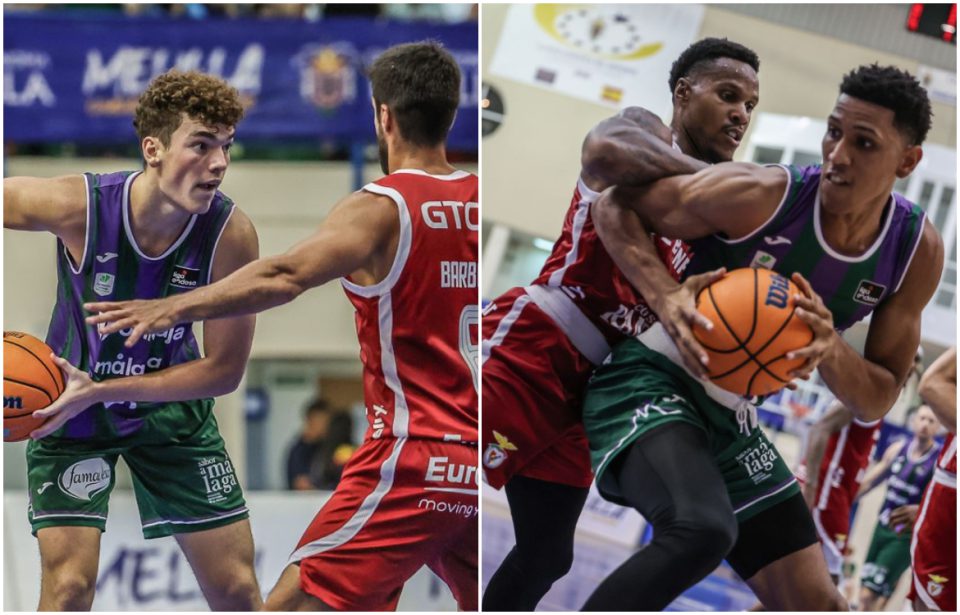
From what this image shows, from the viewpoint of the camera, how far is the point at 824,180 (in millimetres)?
4039

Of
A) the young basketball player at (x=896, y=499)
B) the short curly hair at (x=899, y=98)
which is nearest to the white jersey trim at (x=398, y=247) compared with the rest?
the short curly hair at (x=899, y=98)

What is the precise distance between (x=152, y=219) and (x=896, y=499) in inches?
178

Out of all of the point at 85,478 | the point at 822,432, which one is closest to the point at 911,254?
the point at 822,432

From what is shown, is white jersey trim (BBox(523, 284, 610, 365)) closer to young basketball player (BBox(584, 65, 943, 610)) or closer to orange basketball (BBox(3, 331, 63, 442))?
young basketball player (BBox(584, 65, 943, 610))

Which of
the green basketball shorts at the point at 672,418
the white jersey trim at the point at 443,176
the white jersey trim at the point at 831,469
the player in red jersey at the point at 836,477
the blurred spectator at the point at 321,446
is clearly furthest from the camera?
the white jersey trim at the point at 831,469

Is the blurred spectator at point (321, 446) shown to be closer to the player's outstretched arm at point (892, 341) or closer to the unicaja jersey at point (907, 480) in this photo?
the player's outstretched arm at point (892, 341)

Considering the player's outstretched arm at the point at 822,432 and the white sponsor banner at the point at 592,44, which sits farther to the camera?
the player's outstretched arm at the point at 822,432

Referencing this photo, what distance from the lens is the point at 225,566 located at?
4.62 meters

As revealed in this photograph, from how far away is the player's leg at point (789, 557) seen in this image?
13.5 ft

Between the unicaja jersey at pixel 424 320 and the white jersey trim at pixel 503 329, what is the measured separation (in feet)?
0.19

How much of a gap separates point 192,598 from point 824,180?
2.90 m

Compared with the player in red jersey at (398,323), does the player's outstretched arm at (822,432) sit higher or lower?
lower

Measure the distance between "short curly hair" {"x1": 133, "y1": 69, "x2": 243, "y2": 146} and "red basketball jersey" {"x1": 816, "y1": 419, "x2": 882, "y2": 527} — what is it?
3.58m

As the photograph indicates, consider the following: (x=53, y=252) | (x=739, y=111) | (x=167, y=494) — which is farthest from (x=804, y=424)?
(x=53, y=252)
